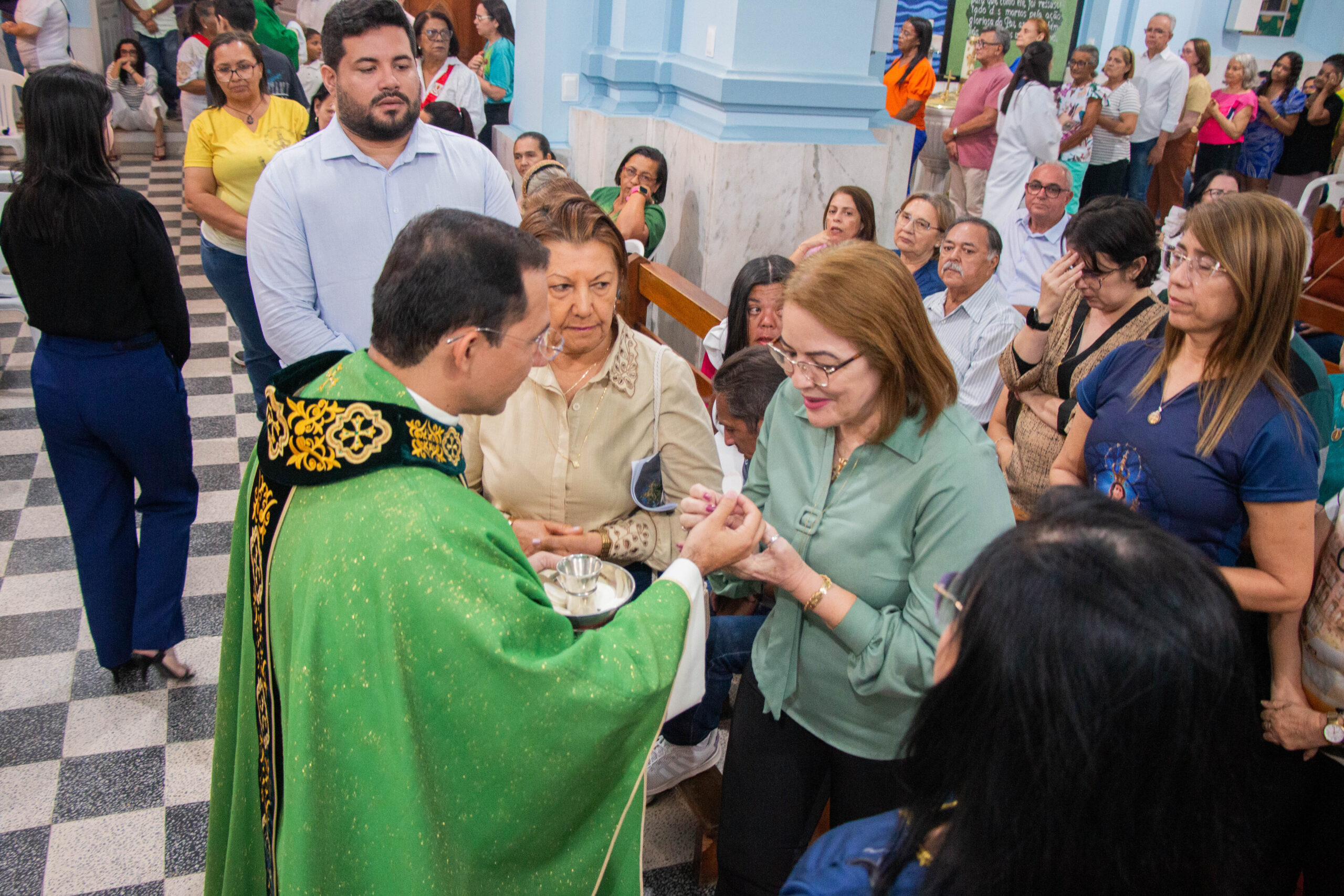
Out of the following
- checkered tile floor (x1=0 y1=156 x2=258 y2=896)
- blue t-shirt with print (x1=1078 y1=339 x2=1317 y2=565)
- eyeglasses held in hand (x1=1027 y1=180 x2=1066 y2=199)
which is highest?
eyeglasses held in hand (x1=1027 y1=180 x2=1066 y2=199)

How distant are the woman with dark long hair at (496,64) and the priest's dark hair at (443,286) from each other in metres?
6.54

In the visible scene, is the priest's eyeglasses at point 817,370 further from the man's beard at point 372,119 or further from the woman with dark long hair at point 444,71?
the woman with dark long hair at point 444,71

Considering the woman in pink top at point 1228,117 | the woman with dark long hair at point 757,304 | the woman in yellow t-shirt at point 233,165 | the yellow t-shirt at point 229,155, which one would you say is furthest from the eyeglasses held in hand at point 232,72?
the woman in pink top at point 1228,117

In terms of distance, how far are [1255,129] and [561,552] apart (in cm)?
996

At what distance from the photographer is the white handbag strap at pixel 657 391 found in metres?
2.30

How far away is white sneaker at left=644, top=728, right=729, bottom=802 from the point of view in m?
2.70

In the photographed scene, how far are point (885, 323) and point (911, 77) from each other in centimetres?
762

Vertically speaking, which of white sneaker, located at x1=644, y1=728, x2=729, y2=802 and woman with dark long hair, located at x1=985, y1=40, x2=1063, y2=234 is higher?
woman with dark long hair, located at x1=985, y1=40, x2=1063, y2=234

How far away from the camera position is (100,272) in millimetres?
2879

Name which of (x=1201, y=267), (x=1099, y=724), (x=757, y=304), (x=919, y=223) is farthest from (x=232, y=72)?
(x=1099, y=724)

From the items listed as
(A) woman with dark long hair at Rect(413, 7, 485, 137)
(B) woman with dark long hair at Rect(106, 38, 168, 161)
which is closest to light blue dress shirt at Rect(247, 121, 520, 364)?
(A) woman with dark long hair at Rect(413, 7, 485, 137)

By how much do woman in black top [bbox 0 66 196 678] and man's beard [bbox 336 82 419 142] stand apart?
0.62 metres

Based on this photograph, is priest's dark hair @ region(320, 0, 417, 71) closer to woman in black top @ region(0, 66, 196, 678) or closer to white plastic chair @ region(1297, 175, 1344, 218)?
woman in black top @ region(0, 66, 196, 678)

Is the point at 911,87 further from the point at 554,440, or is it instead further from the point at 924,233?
the point at 554,440
